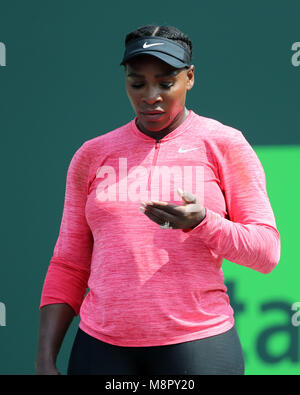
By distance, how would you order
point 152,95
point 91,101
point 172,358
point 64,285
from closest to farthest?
point 172,358 → point 152,95 → point 64,285 → point 91,101

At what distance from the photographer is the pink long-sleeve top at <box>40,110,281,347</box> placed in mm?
1421

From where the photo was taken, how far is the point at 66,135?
2848mm

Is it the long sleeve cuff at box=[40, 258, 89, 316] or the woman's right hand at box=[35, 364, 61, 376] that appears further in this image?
the long sleeve cuff at box=[40, 258, 89, 316]

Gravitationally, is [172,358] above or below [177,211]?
below

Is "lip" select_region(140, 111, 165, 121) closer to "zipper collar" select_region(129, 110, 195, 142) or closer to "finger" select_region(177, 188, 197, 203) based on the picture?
"zipper collar" select_region(129, 110, 195, 142)

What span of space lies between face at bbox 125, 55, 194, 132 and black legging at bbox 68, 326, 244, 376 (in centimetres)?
63

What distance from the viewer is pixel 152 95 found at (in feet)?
5.00

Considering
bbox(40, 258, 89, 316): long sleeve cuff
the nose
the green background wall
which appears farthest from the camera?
the green background wall

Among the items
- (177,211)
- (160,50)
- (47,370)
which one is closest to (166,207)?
(177,211)

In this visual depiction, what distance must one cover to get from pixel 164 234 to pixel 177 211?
0.17 m

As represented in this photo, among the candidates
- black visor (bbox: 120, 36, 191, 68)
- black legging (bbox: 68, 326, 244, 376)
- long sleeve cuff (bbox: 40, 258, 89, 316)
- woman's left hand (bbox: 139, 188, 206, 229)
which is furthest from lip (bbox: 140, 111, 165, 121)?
black legging (bbox: 68, 326, 244, 376)

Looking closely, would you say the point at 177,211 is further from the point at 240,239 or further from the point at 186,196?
the point at 240,239

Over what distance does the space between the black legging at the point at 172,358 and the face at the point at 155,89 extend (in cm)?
63
